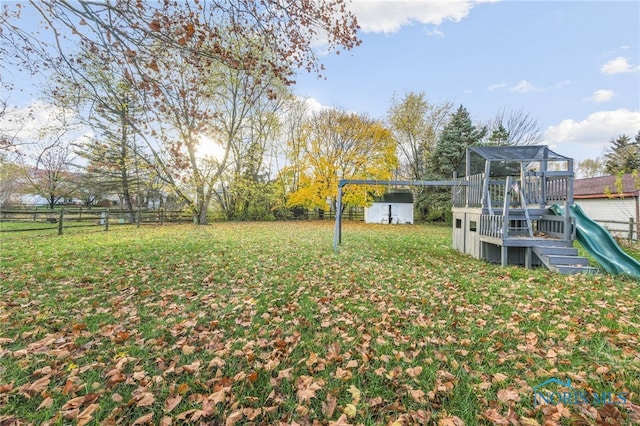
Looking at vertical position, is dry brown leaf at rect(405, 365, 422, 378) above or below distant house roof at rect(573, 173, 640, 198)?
below

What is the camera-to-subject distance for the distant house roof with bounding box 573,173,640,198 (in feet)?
52.2

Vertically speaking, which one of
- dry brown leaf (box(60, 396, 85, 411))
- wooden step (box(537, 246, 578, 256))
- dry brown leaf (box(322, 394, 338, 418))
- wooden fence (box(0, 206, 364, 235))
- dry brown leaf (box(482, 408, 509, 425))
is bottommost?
dry brown leaf (box(322, 394, 338, 418))

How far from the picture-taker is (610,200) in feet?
56.3

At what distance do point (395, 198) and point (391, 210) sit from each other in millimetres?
1208

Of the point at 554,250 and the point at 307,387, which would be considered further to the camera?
the point at 554,250

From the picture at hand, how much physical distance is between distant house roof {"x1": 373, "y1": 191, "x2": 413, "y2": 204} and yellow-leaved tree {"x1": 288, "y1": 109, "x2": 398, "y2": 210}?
2.74 m

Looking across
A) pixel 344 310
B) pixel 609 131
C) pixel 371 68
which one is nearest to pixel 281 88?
pixel 371 68

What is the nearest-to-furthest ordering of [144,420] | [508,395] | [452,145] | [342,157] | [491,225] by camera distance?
1. [144,420]
2. [508,395]
3. [491,225]
4. [452,145]
5. [342,157]

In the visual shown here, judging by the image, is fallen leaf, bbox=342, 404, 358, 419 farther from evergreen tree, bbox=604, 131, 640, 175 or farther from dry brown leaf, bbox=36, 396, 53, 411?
evergreen tree, bbox=604, 131, 640, 175

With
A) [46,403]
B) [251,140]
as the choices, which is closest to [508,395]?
[46,403]

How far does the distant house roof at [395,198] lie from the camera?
25875 millimetres

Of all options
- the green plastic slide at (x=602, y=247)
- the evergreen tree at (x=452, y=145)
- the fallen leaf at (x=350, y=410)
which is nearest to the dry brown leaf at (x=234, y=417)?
the fallen leaf at (x=350, y=410)

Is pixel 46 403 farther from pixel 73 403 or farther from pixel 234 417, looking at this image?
pixel 234 417

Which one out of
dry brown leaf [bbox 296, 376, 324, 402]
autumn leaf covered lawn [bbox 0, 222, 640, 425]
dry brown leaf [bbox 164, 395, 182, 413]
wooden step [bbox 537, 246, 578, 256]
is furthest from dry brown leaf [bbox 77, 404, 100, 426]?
wooden step [bbox 537, 246, 578, 256]
